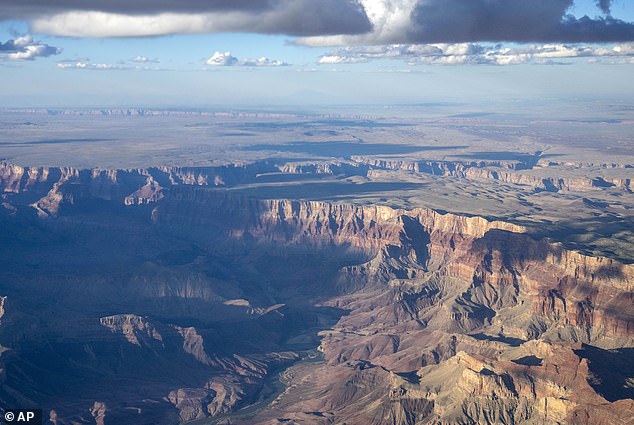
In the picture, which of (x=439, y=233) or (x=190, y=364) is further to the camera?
(x=439, y=233)

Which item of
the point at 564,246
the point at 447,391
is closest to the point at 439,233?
the point at 564,246

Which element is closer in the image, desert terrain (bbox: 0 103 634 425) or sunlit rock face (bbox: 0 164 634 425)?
sunlit rock face (bbox: 0 164 634 425)

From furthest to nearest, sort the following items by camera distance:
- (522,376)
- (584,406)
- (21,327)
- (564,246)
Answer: (564,246), (21,327), (522,376), (584,406)

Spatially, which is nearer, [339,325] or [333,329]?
[333,329]

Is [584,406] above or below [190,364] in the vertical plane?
above

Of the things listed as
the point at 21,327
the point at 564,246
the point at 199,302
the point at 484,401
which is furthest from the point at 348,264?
the point at 484,401

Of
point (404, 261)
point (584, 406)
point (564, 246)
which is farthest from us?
point (404, 261)

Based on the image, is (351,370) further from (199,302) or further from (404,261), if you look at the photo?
(404,261)

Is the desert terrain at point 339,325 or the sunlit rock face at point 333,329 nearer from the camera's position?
the sunlit rock face at point 333,329
